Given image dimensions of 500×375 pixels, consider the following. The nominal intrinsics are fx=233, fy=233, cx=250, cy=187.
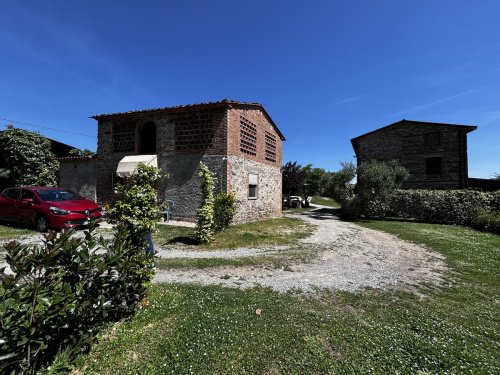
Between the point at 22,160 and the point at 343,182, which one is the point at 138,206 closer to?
the point at 343,182

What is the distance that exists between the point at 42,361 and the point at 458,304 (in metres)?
6.89

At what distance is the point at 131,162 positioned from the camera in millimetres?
13531

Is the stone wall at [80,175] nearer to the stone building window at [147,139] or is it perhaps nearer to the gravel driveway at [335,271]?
the stone building window at [147,139]

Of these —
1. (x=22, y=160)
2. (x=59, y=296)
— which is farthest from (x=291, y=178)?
(x=59, y=296)

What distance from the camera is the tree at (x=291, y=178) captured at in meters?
30.0

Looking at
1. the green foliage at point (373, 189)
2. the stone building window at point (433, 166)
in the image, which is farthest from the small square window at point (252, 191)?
the stone building window at point (433, 166)

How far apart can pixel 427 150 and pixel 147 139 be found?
89.3ft

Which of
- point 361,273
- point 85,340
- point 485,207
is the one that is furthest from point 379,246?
point 485,207

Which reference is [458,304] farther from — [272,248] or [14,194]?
[14,194]

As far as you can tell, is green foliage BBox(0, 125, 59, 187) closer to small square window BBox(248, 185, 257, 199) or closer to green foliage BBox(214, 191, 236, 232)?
small square window BBox(248, 185, 257, 199)

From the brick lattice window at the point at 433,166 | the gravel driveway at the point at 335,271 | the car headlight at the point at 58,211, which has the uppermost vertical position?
the brick lattice window at the point at 433,166

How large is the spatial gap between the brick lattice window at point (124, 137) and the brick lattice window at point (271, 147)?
9271 millimetres

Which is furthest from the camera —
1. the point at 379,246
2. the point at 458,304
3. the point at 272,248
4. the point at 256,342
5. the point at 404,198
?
the point at 404,198

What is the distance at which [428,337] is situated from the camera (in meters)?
3.50
